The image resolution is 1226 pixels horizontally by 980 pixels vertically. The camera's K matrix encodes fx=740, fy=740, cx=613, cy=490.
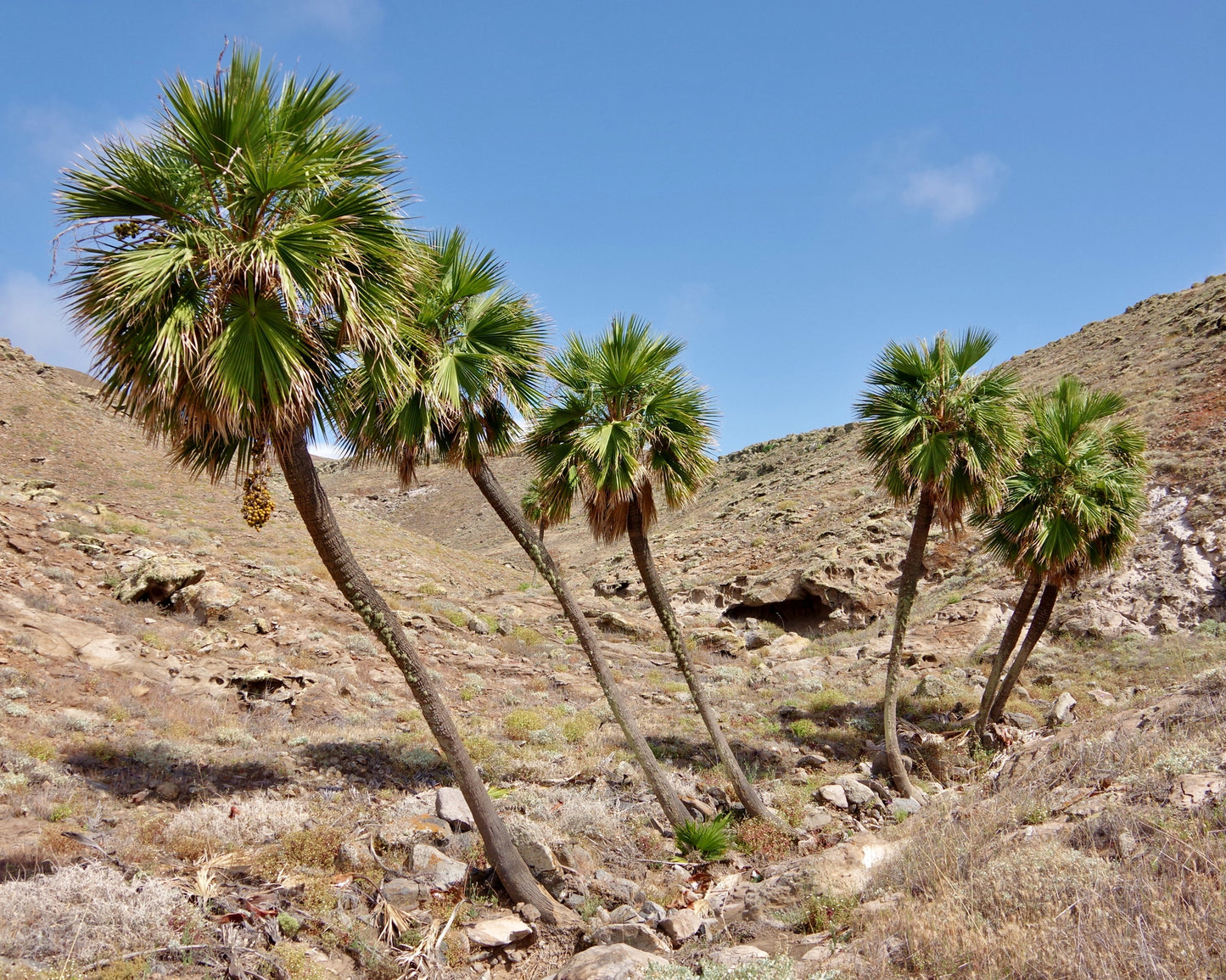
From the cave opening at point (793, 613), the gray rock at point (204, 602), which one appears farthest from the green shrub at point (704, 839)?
the cave opening at point (793, 613)

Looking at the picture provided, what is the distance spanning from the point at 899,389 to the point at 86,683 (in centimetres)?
1565

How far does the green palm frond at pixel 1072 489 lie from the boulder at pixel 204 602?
17.4 metres

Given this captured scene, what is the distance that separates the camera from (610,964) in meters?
6.61

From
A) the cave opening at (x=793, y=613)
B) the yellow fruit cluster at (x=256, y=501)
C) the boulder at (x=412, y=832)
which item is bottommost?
the boulder at (x=412, y=832)

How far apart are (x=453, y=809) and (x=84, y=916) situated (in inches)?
194

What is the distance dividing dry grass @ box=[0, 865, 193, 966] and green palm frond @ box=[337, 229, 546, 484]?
5.20 m

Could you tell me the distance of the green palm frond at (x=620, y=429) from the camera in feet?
38.9

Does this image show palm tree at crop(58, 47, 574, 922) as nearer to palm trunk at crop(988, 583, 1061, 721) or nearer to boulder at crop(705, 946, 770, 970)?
boulder at crop(705, 946, 770, 970)

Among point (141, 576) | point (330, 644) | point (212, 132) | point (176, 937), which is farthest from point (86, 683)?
point (212, 132)

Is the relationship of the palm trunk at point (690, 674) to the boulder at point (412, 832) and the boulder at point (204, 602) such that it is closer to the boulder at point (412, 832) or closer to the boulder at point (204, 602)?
the boulder at point (412, 832)

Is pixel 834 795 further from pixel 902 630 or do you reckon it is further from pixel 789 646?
pixel 789 646

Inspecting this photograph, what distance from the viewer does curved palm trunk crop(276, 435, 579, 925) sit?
864cm

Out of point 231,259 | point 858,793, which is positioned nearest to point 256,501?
point 231,259

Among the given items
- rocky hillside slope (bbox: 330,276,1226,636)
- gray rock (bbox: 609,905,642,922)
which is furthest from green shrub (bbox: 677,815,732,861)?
rocky hillside slope (bbox: 330,276,1226,636)
